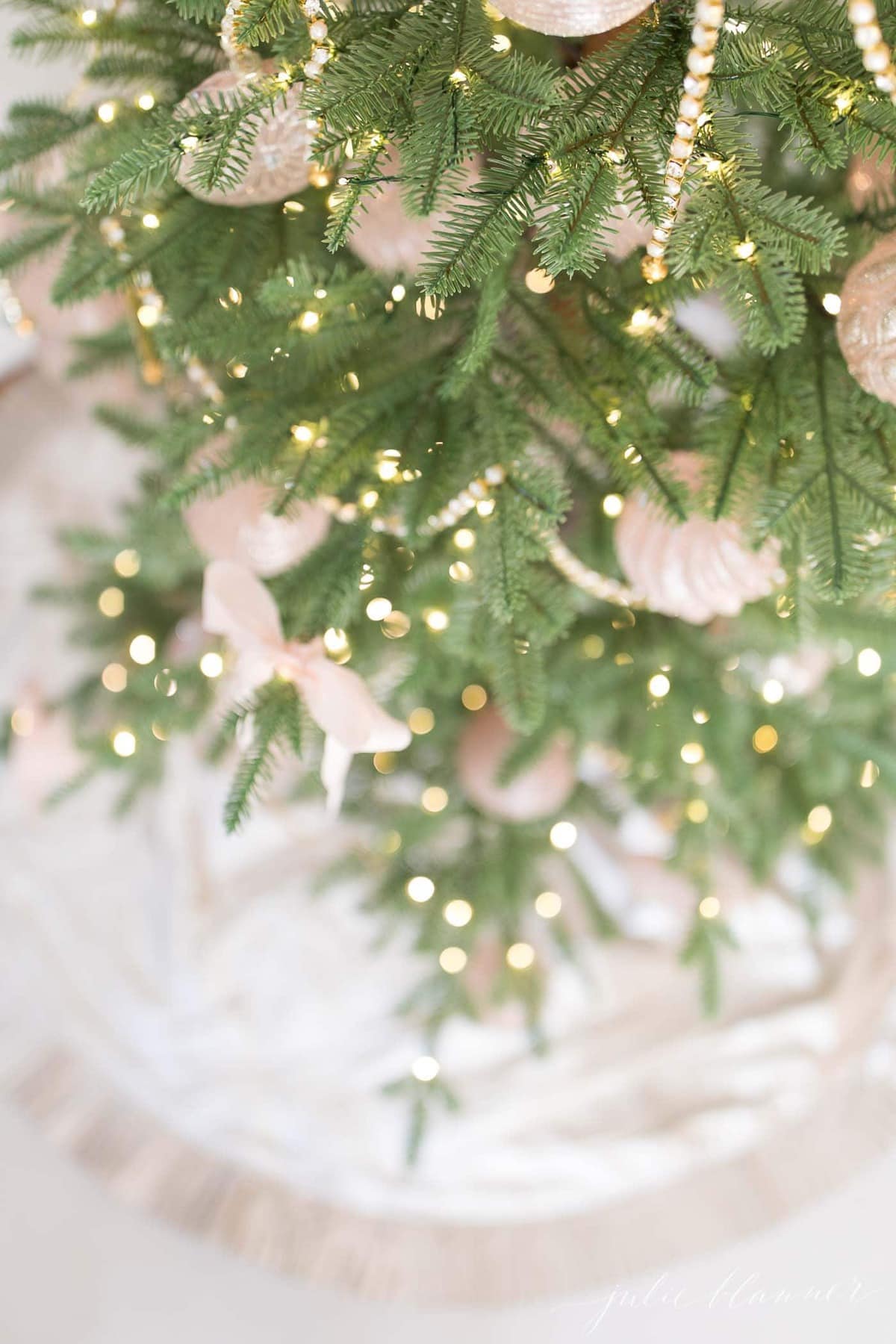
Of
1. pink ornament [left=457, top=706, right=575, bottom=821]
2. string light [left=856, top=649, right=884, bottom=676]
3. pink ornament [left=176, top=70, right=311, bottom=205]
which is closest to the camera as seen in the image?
pink ornament [left=176, top=70, right=311, bottom=205]

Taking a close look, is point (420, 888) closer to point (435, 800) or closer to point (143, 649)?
point (435, 800)

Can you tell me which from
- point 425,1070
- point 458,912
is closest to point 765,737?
point 458,912

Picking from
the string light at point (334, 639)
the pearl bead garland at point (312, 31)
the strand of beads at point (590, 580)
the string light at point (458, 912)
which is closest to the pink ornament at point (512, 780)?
the string light at point (458, 912)

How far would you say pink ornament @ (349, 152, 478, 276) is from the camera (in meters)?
0.60

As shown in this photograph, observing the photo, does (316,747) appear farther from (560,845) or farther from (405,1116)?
(405,1116)

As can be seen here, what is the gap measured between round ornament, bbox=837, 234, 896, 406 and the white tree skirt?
30.0 inches

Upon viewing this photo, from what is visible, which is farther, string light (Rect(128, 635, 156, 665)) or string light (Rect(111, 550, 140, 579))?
string light (Rect(111, 550, 140, 579))

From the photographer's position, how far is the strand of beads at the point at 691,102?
0.43 metres

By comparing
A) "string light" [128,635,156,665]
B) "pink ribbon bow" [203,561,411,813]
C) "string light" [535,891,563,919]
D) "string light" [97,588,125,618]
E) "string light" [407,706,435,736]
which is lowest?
"string light" [535,891,563,919]

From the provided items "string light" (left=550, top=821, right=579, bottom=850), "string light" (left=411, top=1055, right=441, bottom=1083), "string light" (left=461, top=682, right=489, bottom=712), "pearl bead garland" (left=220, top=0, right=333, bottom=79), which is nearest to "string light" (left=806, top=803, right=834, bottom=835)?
"string light" (left=550, top=821, right=579, bottom=850)

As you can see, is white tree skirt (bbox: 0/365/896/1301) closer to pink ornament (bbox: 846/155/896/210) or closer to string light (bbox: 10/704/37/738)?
string light (bbox: 10/704/37/738)

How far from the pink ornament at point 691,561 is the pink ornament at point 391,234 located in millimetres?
210

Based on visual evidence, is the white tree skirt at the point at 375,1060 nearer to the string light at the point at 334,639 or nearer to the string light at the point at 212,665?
the string light at the point at 212,665

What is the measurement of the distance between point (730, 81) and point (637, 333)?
5.5 inches
